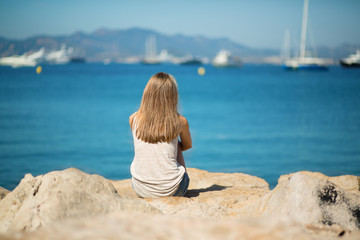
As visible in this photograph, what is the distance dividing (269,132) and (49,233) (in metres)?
15.4

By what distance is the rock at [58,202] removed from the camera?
2400mm

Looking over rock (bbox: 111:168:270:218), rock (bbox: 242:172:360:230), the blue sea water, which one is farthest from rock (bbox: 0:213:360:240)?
the blue sea water

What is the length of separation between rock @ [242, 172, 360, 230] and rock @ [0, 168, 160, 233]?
3.31 feet

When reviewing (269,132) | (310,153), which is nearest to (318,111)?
(269,132)

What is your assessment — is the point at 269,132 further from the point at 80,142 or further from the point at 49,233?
the point at 49,233

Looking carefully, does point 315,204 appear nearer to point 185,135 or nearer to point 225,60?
point 185,135

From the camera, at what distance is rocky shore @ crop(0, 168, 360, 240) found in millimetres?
1640

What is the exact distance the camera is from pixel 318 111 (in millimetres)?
23219

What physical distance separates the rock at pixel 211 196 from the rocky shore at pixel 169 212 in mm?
10

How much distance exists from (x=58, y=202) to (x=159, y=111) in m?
Result: 1.53

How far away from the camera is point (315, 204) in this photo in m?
2.79

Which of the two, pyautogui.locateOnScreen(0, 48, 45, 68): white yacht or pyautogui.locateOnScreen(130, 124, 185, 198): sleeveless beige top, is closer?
pyautogui.locateOnScreen(130, 124, 185, 198): sleeveless beige top

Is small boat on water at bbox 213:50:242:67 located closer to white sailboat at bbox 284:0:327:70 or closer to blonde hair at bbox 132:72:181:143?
white sailboat at bbox 284:0:327:70

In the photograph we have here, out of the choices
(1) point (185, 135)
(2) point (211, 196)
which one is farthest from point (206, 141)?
(1) point (185, 135)
